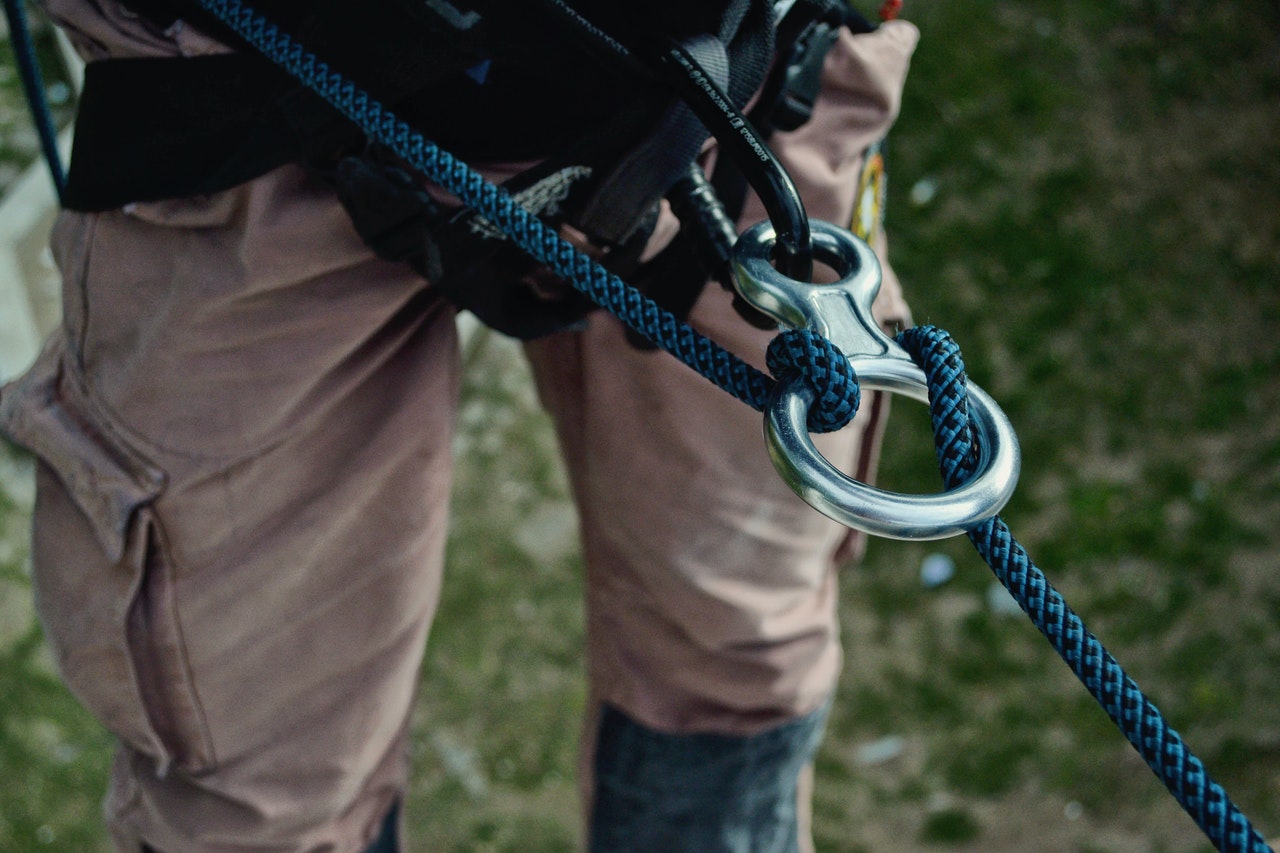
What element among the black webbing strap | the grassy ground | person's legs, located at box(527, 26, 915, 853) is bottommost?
the grassy ground

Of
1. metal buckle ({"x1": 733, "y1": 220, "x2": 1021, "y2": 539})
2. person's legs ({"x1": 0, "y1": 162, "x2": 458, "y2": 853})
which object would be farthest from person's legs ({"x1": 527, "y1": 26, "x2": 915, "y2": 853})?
metal buckle ({"x1": 733, "y1": 220, "x2": 1021, "y2": 539})

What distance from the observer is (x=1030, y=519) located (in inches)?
73.3

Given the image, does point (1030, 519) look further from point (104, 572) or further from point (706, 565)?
point (104, 572)

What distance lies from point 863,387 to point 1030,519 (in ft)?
4.44

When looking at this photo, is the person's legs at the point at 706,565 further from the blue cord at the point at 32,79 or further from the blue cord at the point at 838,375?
the blue cord at the point at 32,79

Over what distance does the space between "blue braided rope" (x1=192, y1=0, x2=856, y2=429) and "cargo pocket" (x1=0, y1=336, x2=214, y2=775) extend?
35cm

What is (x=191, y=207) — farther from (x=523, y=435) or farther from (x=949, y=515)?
(x=523, y=435)

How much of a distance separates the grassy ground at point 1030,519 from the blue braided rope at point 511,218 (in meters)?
1.09

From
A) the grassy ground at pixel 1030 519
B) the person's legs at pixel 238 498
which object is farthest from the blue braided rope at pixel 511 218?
the grassy ground at pixel 1030 519

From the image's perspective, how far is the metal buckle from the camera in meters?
0.54

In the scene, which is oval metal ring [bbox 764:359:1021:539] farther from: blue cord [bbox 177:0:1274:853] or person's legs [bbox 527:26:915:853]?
person's legs [bbox 527:26:915:853]

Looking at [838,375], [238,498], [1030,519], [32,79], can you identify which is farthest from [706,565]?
[1030,519]

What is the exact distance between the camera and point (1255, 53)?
2502mm

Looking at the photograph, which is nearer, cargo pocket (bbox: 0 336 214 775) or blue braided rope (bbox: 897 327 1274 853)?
blue braided rope (bbox: 897 327 1274 853)
